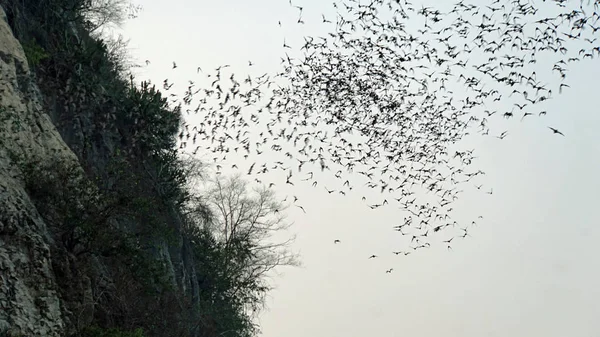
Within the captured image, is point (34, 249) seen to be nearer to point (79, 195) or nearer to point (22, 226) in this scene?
point (22, 226)

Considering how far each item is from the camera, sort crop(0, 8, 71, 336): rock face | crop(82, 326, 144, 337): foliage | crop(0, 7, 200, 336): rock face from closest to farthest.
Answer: crop(0, 8, 71, 336): rock face, crop(0, 7, 200, 336): rock face, crop(82, 326, 144, 337): foliage

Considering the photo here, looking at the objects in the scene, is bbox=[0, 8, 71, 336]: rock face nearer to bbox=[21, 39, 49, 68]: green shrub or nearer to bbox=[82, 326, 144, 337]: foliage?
bbox=[82, 326, 144, 337]: foliage

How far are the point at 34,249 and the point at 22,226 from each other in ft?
1.77

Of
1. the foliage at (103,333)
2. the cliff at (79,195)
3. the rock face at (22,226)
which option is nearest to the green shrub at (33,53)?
the cliff at (79,195)

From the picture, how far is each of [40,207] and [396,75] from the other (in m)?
8.75

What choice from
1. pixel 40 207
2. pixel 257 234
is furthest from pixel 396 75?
pixel 257 234

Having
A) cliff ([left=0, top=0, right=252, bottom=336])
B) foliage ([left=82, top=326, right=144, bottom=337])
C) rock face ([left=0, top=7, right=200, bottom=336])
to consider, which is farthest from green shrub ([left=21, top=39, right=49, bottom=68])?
foliage ([left=82, top=326, right=144, bottom=337])

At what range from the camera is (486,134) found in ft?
47.4

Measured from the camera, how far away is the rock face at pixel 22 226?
1415 centimetres

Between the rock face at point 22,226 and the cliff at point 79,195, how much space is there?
0.03 m

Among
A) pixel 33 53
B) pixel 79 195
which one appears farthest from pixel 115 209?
pixel 33 53

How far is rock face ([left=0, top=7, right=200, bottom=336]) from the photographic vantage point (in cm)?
1443

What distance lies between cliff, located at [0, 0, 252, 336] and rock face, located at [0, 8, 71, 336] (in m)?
0.03

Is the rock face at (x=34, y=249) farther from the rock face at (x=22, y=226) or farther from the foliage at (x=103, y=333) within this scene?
the foliage at (x=103, y=333)
